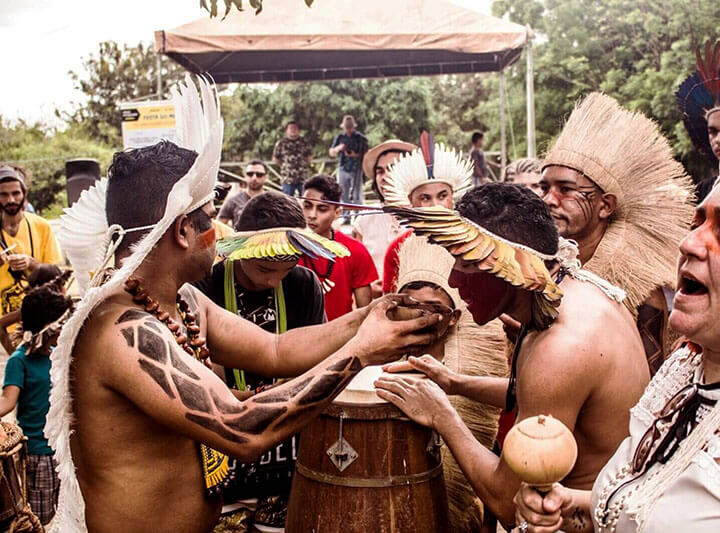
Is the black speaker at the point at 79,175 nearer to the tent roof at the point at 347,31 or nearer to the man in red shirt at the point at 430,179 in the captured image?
the tent roof at the point at 347,31

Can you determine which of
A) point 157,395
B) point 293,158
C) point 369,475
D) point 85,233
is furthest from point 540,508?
point 293,158

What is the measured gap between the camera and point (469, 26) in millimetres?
11453

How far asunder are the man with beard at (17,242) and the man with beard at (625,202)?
4.68 meters

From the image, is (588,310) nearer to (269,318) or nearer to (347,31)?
(269,318)

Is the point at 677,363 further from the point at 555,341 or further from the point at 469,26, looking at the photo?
the point at 469,26

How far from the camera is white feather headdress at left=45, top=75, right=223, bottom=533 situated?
2258 millimetres

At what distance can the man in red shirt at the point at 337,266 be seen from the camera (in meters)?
5.24

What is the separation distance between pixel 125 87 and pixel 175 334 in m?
33.3

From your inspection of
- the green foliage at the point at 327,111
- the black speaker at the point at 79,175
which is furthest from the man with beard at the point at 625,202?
the green foliage at the point at 327,111

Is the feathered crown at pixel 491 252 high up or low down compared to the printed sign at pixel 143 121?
up

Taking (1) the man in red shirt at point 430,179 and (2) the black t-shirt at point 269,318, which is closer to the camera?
(2) the black t-shirt at point 269,318

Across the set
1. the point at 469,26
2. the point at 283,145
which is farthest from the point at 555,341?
the point at 283,145

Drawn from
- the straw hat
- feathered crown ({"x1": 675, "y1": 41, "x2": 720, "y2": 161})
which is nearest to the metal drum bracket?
feathered crown ({"x1": 675, "y1": 41, "x2": 720, "y2": 161})

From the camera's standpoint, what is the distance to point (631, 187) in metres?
3.51
